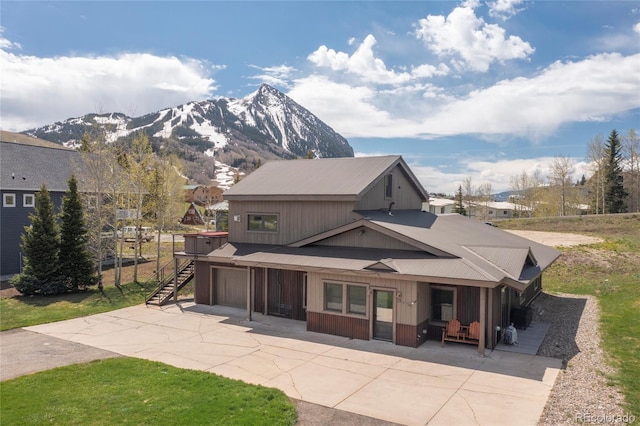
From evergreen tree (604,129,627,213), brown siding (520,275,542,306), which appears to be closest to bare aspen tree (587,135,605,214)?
evergreen tree (604,129,627,213)

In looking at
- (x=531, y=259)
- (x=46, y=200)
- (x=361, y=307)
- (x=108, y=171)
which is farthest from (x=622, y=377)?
(x=46, y=200)

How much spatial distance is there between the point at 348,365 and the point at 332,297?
3.68m

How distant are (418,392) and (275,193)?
11932mm

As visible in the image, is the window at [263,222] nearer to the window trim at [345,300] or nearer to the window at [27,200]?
the window trim at [345,300]

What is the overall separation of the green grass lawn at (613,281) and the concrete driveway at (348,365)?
1.94 metres

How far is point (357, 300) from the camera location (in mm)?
15797

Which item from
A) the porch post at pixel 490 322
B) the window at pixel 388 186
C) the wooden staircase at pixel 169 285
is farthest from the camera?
the wooden staircase at pixel 169 285

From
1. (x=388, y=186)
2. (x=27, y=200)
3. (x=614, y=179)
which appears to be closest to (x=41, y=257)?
(x=27, y=200)

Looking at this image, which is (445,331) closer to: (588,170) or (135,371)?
(135,371)

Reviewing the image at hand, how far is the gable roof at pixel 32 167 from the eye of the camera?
105 ft

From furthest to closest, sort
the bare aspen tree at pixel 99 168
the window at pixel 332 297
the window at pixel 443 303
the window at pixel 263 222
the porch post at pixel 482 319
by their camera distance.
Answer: the bare aspen tree at pixel 99 168 → the window at pixel 263 222 → the window at pixel 332 297 → the window at pixel 443 303 → the porch post at pixel 482 319

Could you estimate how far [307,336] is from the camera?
1608 cm

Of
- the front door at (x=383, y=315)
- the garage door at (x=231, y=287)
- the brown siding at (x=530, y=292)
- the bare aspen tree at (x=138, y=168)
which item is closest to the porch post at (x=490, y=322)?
the front door at (x=383, y=315)

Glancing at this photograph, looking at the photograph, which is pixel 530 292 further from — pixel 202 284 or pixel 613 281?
pixel 202 284
